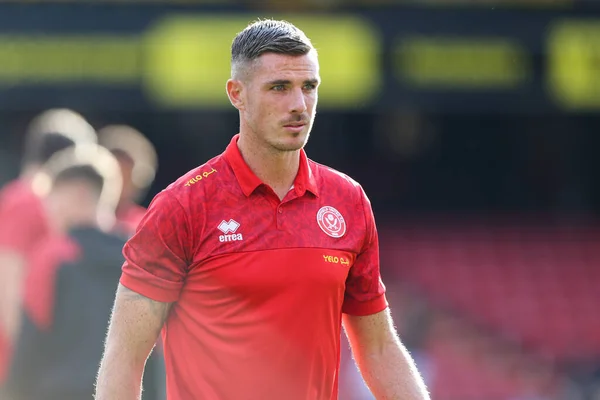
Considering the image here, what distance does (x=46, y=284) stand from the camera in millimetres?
5316

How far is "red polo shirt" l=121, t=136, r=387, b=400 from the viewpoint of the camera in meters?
3.39

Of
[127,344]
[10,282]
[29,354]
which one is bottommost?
[29,354]

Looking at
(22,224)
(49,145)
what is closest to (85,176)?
(22,224)

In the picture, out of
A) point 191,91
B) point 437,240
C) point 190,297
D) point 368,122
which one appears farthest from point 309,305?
point 368,122

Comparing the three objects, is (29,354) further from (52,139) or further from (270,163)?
(270,163)

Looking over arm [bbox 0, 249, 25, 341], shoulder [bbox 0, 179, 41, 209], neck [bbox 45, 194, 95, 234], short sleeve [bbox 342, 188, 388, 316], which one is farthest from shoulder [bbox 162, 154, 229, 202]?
shoulder [bbox 0, 179, 41, 209]

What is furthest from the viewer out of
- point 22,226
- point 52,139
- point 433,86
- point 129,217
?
point 433,86

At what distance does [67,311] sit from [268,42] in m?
2.23

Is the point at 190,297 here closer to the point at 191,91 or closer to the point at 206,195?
the point at 206,195

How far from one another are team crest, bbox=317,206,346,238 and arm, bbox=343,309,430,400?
31cm

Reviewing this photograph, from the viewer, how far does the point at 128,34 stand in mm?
13266

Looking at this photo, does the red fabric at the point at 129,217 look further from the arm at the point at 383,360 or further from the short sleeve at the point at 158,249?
the short sleeve at the point at 158,249

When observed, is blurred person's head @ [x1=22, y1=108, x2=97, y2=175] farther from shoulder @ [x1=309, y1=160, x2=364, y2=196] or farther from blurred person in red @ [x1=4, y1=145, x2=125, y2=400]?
shoulder @ [x1=309, y1=160, x2=364, y2=196]

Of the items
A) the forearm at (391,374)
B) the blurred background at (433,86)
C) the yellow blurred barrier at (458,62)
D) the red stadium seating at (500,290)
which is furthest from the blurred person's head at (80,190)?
the yellow blurred barrier at (458,62)
